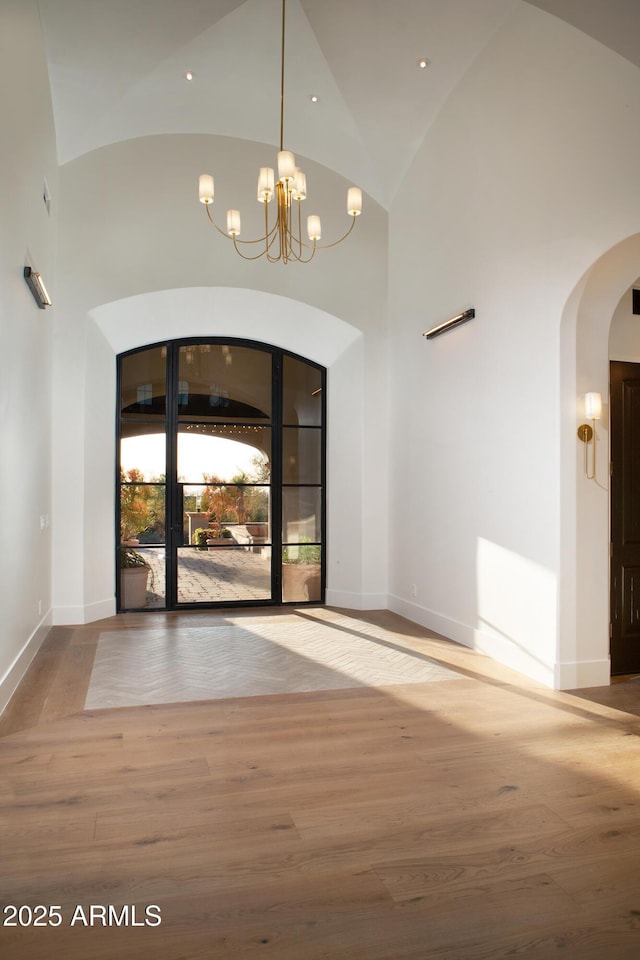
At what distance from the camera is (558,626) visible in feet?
16.2

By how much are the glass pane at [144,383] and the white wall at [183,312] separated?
236mm

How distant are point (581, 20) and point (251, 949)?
4.29 meters

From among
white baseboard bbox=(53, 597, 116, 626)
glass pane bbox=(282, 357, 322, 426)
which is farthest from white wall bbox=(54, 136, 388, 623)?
glass pane bbox=(282, 357, 322, 426)

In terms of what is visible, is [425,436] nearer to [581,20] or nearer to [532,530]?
[532,530]

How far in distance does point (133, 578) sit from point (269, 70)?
582cm

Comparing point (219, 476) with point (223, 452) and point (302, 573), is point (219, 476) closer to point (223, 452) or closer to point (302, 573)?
point (223, 452)

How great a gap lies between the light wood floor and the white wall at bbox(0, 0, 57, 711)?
35.8 inches

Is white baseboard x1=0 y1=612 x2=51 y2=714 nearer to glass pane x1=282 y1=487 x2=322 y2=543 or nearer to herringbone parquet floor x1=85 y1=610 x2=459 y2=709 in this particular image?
herringbone parquet floor x1=85 y1=610 x2=459 y2=709

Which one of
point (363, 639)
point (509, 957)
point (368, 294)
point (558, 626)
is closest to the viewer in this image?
point (509, 957)

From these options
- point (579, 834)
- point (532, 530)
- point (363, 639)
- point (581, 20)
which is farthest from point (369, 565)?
point (581, 20)

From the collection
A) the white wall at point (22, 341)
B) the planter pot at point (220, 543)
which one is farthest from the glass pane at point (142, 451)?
the white wall at point (22, 341)

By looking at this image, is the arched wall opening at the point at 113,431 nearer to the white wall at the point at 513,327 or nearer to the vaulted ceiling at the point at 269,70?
the white wall at the point at 513,327

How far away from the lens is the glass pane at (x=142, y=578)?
26.4 ft

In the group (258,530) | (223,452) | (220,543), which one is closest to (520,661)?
(258,530)
